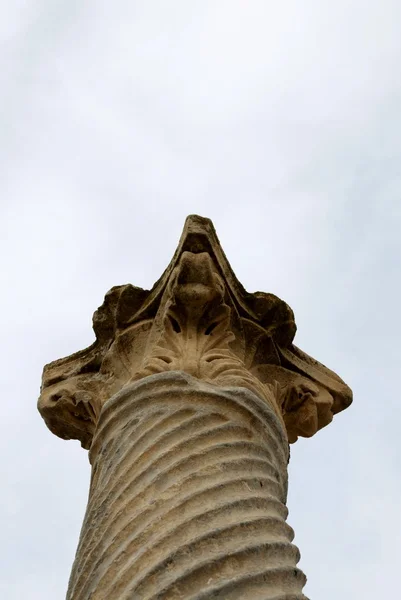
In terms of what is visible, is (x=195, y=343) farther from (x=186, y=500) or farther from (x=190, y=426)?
(x=186, y=500)

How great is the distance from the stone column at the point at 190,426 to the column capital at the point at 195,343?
1 centimetres

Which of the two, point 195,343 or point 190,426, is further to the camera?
point 195,343

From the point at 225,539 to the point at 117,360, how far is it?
289 centimetres

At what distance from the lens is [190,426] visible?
562cm

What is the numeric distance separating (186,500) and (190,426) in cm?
65

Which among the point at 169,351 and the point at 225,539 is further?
the point at 169,351

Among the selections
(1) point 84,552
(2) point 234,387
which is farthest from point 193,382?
(1) point 84,552

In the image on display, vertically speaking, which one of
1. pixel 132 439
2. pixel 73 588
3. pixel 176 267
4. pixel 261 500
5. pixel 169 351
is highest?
pixel 176 267

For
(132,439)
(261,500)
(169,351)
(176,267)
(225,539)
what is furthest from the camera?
(176,267)

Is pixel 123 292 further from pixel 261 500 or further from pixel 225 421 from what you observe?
pixel 261 500

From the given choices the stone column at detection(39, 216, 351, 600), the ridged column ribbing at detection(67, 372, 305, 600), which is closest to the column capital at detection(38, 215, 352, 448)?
the stone column at detection(39, 216, 351, 600)

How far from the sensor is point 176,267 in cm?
748

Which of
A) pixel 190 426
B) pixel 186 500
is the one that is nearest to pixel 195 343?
pixel 190 426

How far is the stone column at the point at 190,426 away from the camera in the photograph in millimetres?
4754
